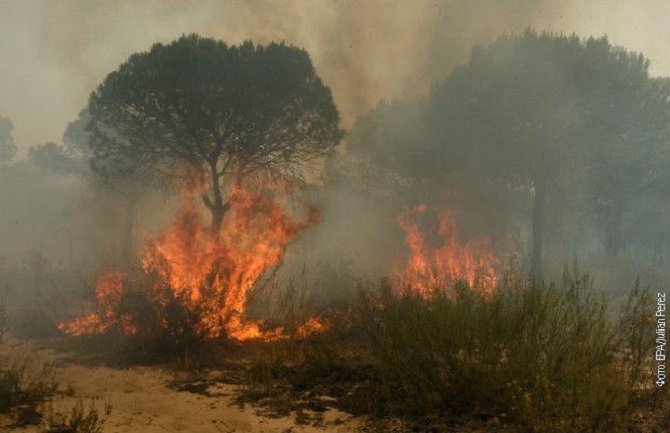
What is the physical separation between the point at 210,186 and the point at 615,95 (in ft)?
59.6

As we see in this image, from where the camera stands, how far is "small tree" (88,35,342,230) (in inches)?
599

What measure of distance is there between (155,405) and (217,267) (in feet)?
15.9

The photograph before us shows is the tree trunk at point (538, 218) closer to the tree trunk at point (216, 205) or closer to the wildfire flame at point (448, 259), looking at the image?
the wildfire flame at point (448, 259)

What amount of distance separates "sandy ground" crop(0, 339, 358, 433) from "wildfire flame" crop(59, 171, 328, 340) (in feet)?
6.19

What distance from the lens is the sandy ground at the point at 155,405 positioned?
263 inches

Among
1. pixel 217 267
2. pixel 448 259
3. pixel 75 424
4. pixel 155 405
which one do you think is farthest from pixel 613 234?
pixel 75 424

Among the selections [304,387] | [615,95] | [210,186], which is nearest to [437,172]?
[615,95]

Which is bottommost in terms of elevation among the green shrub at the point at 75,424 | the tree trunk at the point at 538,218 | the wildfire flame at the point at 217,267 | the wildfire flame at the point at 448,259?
the green shrub at the point at 75,424

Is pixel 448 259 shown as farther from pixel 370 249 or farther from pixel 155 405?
pixel 155 405

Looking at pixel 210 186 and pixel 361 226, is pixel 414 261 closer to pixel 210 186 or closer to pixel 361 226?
pixel 210 186

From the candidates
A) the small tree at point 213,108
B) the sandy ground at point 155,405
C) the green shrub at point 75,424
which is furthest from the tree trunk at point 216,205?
the green shrub at point 75,424

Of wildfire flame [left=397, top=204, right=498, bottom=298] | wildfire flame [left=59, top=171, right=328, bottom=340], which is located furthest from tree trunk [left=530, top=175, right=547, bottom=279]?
wildfire flame [left=59, top=171, right=328, bottom=340]

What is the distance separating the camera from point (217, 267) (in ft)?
40.0

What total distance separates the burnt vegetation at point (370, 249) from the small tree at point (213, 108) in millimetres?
72
